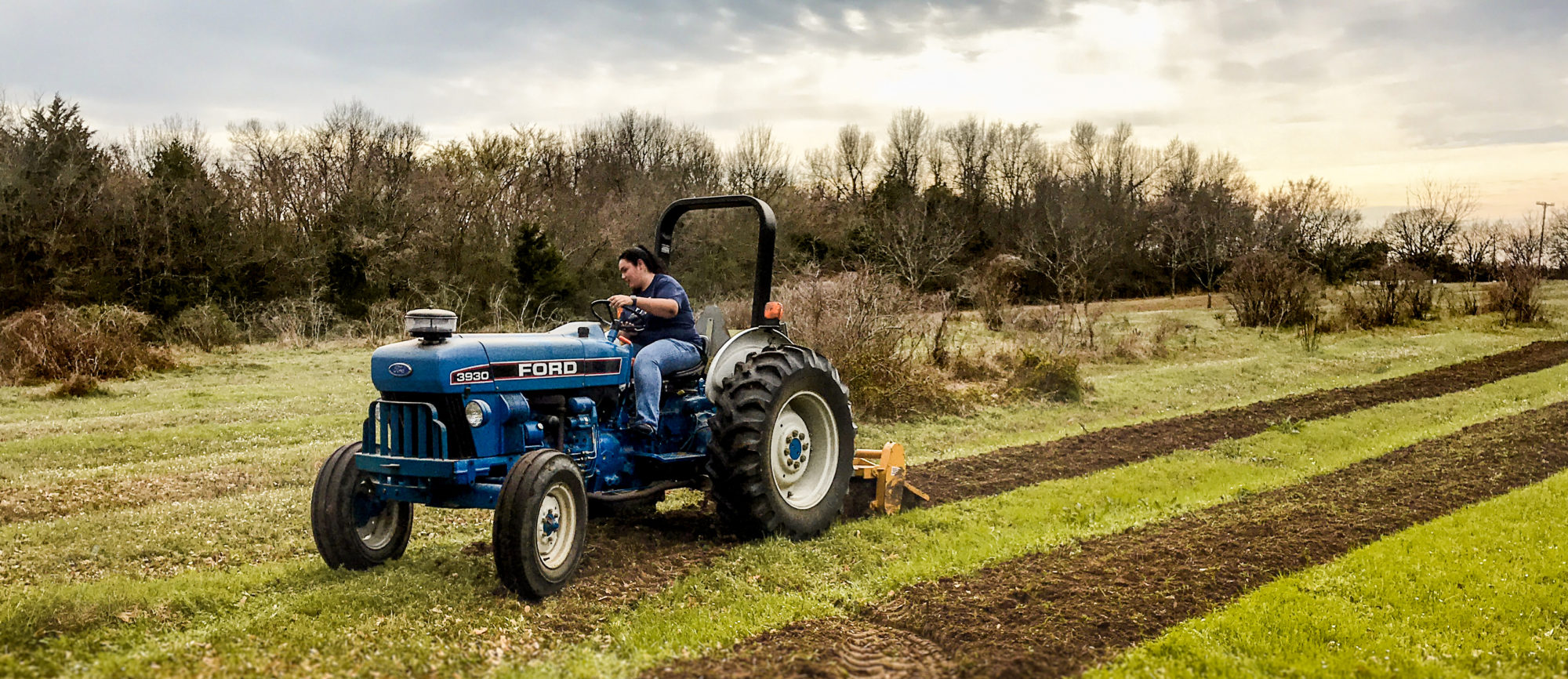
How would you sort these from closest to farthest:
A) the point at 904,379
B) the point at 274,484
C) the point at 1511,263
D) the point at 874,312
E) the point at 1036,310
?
the point at 274,484
the point at 904,379
the point at 874,312
the point at 1036,310
the point at 1511,263

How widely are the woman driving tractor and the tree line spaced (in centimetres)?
1094

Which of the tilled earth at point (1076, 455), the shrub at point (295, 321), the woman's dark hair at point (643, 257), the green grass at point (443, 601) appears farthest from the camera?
the shrub at point (295, 321)

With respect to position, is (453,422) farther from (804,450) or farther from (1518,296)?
(1518,296)

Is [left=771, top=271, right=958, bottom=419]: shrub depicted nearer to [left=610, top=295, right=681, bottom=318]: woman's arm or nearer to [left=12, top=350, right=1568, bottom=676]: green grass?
[left=12, top=350, right=1568, bottom=676]: green grass

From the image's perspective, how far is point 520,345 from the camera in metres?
5.51

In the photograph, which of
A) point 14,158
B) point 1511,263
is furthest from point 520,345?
point 1511,263

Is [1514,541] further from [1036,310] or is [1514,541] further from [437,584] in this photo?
[1036,310]

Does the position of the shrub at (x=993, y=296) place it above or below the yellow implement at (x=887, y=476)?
above

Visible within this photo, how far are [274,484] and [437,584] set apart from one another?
Result: 452 cm

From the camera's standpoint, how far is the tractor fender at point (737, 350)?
6.61 meters

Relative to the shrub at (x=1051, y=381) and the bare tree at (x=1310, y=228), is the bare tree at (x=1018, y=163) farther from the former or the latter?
the shrub at (x=1051, y=381)

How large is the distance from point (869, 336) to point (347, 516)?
9375 millimetres

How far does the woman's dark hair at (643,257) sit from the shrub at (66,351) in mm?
12765

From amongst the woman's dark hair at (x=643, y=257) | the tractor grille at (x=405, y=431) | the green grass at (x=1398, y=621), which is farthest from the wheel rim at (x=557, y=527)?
the green grass at (x=1398, y=621)
